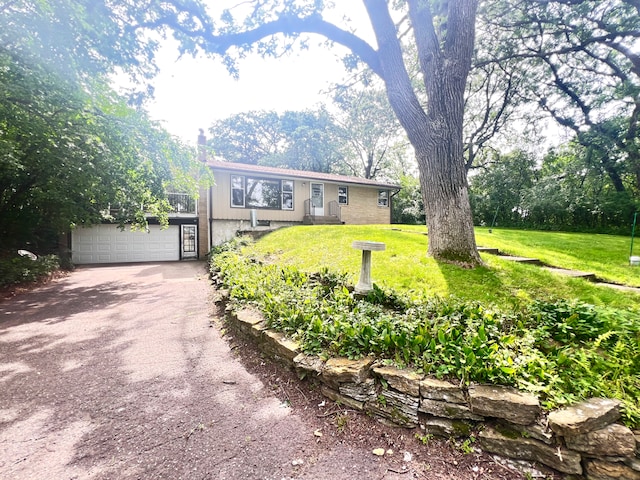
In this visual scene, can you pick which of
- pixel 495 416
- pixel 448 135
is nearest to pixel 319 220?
pixel 448 135

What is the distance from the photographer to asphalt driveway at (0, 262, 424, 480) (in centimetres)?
197

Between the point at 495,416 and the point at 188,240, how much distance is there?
50.0ft

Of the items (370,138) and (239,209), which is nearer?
(239,209)

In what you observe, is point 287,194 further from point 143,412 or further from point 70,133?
point 143,412

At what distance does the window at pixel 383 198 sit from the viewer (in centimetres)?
1827

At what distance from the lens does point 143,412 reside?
2.54 m

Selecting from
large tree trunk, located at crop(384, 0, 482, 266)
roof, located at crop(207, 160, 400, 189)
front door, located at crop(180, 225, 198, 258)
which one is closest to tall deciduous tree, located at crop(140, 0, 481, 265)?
large tree trunk, located at crop(384, 0, 482, 266)

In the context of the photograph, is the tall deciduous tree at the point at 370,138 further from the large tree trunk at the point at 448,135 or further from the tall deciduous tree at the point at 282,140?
the large tree trunk at the point at 448,135

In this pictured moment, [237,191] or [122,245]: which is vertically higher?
[237,191]

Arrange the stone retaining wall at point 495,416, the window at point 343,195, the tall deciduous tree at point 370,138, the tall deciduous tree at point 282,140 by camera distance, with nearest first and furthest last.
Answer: the stone retaining wall at point 495,416 < the window at point 343,195 < the tall deciduous tree at point 370,138 < the tall deciduous tree at point 282,140

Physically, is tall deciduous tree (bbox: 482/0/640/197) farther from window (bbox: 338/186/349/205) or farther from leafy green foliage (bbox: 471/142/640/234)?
window (bbox: 338/186/349/205)

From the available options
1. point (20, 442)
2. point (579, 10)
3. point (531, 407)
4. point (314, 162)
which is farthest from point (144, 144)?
point (314, 162)

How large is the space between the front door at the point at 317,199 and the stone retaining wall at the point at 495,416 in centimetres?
1311

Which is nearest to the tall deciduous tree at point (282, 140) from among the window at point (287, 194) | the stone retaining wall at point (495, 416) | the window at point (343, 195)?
the window at point (343, 195)
